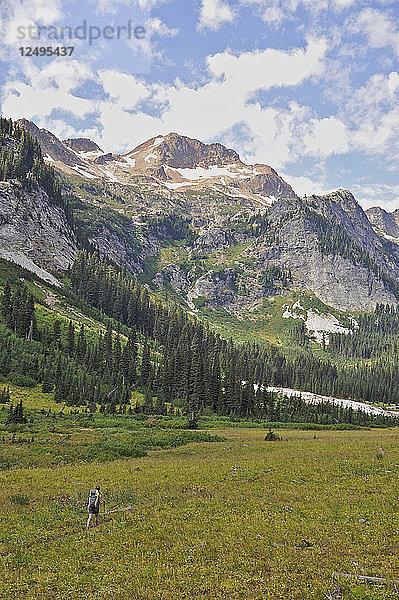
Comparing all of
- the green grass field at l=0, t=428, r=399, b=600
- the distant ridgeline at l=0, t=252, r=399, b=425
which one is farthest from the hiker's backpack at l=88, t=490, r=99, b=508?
the distant ridgeline at l=0, t=252, r=399, b=425

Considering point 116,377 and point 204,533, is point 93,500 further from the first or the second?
point 116,377

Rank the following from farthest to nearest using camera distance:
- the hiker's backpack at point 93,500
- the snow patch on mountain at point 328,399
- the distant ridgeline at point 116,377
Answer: the snow patch on mountain at point 328,399 < the distant ridgeline at point 116,377 < the hiker's backpack at point 93,500

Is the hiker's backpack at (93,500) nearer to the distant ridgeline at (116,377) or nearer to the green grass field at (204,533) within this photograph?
the green grass field at (204,533)

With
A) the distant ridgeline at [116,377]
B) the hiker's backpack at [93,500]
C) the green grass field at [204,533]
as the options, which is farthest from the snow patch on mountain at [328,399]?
the hiker's backpack at [93,500]

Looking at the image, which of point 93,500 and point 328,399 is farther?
point 328,399

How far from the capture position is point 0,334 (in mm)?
112500

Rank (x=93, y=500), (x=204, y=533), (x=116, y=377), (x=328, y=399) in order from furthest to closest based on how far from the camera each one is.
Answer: (x=328, y=399) → (x=116, y=377) → (x=93, y=500) → (x=204, y=533)

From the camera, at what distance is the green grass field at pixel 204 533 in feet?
45.4

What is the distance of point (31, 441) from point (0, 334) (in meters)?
76.2

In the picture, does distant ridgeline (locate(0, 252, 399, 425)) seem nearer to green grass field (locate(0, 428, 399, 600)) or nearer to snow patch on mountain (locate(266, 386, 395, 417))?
snow patch on mountain (locate(266, 386, 395, 417))

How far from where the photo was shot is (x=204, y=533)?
18.6 m

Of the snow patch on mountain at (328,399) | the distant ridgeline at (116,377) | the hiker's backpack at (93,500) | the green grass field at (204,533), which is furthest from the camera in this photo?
the snow patch on mountain at (328,399)

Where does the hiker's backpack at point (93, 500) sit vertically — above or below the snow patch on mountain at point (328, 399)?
above

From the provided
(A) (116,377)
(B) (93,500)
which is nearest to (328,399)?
(A) (116,377)
